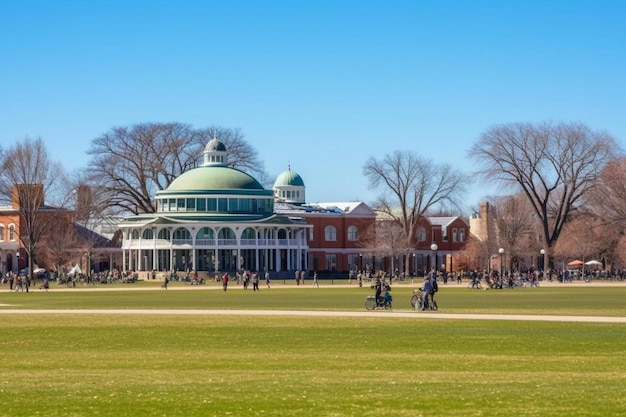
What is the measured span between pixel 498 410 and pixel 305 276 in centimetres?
11817

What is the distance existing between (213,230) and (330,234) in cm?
2851

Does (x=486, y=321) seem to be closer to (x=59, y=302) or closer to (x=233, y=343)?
(x=233, y=343)

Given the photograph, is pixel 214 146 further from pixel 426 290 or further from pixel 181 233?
pixel 426 290

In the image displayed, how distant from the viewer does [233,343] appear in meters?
36.7

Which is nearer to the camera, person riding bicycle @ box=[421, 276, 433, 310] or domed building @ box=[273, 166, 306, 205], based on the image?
person riding bicycle @ box=[421, 276, 433, 310]

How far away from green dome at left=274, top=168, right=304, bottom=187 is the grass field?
126m

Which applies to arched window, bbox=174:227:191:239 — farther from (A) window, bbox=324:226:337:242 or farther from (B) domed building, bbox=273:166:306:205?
(B) domed building, bbox=273:166:306:205

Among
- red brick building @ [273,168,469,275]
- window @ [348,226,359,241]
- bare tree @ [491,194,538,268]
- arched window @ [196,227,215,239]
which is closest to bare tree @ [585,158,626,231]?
bare tree @ [491,194,538,268]

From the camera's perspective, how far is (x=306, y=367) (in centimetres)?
2947

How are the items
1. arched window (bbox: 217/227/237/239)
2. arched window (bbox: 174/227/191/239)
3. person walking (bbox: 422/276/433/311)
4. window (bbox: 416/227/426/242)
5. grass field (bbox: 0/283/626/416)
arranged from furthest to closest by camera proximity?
window (bbox: 416/227/426/242) < arched window (bbox: 217/227/237/239) < arched window (bbox: 174/227/191/239) < person walking (bbox: 422/276/433/311) < grass field (bbox: 0/283/626/416)

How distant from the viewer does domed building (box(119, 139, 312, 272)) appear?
13762 centimetres

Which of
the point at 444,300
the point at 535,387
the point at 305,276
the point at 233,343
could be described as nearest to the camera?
the point at 535,387

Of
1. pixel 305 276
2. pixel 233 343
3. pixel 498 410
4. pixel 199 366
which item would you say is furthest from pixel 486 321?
pixel 305 276

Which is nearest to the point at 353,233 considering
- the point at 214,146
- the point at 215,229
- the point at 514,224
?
the point at 514,224
